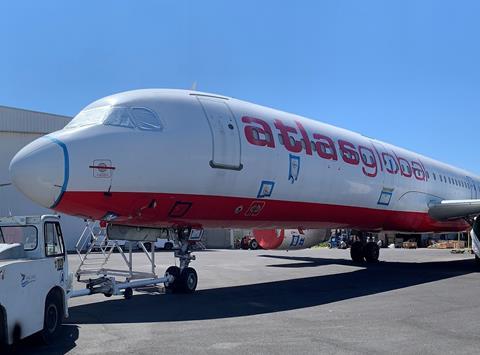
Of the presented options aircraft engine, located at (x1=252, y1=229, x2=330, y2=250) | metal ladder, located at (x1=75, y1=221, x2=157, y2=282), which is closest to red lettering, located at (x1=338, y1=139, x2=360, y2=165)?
aircraft engine, located at (x1=252, y1=229, x2=330, y2=250)

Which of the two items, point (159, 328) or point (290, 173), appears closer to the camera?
point (159, 328)

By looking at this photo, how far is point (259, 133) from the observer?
1227 centimetres

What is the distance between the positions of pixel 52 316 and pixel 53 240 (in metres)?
1.06

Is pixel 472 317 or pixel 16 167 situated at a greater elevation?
pixel 16 167

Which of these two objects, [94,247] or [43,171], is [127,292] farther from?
[94,247]

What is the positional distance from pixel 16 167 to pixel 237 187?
4496 mm

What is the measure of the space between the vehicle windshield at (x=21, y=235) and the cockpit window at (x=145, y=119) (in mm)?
3503

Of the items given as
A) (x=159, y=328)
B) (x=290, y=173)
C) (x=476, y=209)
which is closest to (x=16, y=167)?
(x=159, y=328)

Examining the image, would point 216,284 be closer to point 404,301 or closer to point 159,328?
point 404,301

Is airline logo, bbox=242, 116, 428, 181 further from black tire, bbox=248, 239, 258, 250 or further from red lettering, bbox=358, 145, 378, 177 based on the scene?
black tire, bbox=248, 239, 258, 250

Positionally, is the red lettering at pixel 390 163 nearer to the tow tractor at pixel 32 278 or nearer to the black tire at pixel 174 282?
the black tire at pixel 174 282

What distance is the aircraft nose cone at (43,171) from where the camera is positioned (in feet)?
29.6

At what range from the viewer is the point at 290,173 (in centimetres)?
1280

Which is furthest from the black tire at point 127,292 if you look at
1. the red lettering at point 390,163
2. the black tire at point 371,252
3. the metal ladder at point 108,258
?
the black tire at point 371,252
